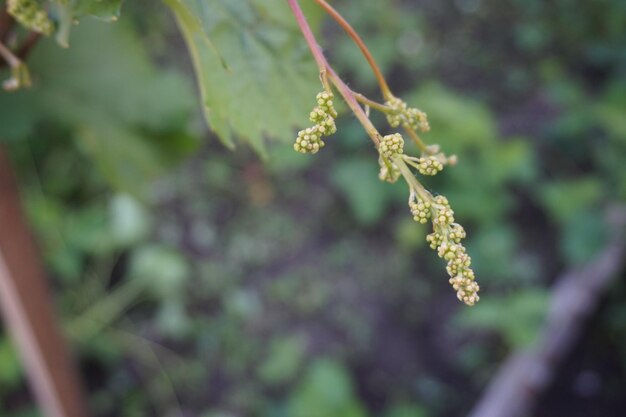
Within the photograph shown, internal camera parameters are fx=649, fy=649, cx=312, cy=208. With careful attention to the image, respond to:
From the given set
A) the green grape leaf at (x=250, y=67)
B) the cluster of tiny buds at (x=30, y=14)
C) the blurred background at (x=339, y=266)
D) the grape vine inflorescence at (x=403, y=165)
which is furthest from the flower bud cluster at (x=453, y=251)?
the blurred background at (x=339, y=266)

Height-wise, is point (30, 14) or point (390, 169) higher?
point (390, 169)

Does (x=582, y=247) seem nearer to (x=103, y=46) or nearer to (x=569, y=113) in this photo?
(x=569, y=113)

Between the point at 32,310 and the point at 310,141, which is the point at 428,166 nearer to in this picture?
the point at 310,141

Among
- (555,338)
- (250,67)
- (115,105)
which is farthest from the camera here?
(555,338)

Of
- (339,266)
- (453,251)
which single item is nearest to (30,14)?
(453,251)

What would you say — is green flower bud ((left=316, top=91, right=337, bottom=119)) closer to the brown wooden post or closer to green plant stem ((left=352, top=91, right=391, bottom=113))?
green plant stem ((left=352, top=91, right=391, bottom=113))

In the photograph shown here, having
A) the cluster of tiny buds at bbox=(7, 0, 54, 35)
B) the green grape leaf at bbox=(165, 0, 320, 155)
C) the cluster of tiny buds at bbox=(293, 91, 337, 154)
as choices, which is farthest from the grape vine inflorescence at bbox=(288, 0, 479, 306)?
the cluster of tiny buds at bbox=(7, 0, 54, 35)

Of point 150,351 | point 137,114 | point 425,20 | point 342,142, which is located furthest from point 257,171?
point 137,114
